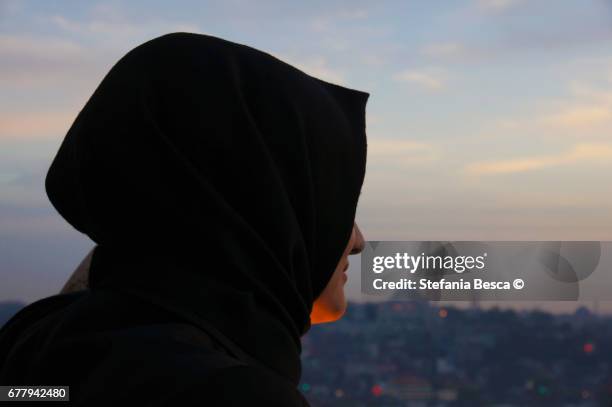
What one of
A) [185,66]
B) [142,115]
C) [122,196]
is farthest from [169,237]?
[185,66]

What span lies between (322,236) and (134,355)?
0.62 meters

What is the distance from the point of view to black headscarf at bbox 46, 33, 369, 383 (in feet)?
6.65

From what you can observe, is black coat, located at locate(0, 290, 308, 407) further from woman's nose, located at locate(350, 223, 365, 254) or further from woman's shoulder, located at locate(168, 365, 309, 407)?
woman's nose, located at locate(350, 223, 365, 254)

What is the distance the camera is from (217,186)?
211 cm

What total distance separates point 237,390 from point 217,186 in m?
0.56

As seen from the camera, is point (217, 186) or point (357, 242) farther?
point (357, 242)

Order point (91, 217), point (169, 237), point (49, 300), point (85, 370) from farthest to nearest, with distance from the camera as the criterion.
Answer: point (49, 300)
point (91, 217)
point (169, 237)
point (85, 370)

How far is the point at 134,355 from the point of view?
1.81 m

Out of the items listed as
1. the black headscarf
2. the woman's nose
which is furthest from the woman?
the woman's nose

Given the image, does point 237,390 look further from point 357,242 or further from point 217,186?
point 357,242

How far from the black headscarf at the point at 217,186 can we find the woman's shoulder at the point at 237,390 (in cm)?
24

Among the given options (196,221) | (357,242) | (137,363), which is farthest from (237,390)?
(357,242)

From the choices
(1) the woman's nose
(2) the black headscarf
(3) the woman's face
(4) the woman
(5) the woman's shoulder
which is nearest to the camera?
(5) the woman's shoulder

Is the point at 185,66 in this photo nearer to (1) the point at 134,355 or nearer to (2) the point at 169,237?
(2) the point at 169,237
